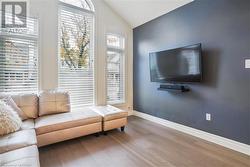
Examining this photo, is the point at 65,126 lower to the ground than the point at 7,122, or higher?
lower

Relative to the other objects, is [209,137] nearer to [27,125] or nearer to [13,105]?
[27,125]

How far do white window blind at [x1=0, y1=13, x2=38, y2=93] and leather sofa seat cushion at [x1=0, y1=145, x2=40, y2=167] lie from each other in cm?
184

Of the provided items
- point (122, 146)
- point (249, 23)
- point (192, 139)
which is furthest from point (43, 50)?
point (249, 23)

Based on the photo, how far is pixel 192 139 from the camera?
2.81m

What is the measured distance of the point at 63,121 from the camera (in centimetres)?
250

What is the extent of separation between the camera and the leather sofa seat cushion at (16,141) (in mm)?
1544

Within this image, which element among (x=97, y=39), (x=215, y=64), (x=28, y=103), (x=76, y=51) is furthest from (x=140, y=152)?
(x=97, y=39)

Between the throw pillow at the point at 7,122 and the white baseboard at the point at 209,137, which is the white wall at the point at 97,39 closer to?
the throw pillow at the point at 7,122

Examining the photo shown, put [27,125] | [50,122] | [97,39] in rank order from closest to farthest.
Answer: [27,125] → [50,122] → [97,39]

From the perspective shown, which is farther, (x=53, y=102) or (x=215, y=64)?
(x=53, y=102)

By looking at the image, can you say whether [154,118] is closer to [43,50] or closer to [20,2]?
[43,50]

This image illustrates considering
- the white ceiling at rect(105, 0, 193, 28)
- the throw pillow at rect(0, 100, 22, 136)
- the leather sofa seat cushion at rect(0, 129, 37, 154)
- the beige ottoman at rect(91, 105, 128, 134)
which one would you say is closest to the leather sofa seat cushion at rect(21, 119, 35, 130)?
the throw pillow at rect(0, 100, 22, 136)

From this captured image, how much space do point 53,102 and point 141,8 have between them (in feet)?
9.50

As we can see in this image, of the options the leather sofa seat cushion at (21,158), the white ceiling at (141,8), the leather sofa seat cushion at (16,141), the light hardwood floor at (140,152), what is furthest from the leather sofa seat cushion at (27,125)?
the white ceiling at (141,8)
